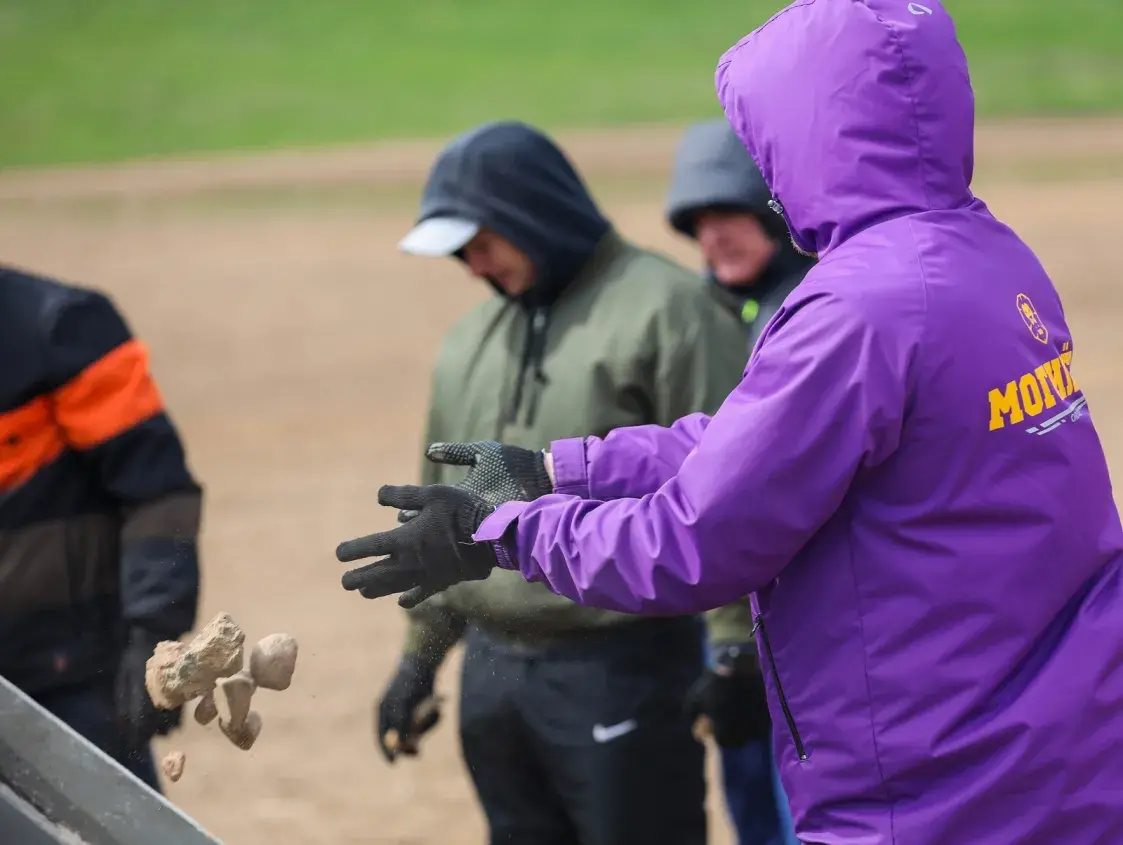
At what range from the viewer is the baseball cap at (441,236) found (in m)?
3.08

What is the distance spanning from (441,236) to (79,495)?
2.77 feet

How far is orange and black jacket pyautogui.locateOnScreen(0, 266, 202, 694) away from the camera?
261cm

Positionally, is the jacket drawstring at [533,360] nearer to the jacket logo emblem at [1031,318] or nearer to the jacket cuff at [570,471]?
the jacket cuff at [570,471]

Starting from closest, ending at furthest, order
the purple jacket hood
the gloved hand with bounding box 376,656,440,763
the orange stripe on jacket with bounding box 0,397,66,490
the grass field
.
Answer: the purple jacket hood
the orange stripe on jacket with bounding box 0,397,66,490
the gloved hand with bounding box 376,656,440,763
the grass field

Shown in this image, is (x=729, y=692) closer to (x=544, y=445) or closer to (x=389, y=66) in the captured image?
(x=544, y=445)

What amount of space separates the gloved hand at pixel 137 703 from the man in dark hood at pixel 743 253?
1.28 metres

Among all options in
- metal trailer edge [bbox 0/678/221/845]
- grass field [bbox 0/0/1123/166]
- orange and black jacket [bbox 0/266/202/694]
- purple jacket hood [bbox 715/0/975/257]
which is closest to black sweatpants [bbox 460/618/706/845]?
orange and black jacket [bbox 0/266/202/694]

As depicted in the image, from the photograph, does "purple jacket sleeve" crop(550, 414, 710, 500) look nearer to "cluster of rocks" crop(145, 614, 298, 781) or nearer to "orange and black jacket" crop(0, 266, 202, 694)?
"cluster of rocks" crop(145, 614, 298, 781)

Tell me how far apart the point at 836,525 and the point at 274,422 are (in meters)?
9.04

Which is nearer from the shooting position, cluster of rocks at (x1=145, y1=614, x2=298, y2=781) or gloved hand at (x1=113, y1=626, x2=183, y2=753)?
cluster of rocks at (x1=145, y1=614, x2=298, y2=781)

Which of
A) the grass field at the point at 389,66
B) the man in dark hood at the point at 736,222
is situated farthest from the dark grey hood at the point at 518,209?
the grass field at the point at 389,66

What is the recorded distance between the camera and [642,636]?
294 cm

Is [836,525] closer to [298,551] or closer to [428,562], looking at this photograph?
[428,562]

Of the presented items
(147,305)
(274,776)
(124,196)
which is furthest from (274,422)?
(124,196)
